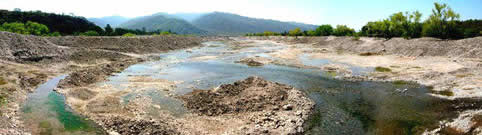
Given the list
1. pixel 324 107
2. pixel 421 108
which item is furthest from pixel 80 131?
pixel 421 108

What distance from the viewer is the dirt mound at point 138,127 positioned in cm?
1448

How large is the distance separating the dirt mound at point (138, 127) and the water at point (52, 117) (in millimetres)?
884

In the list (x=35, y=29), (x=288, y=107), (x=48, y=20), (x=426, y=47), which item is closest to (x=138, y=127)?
(x=288, y=107)

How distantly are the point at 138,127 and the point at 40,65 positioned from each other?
26665 millimetres

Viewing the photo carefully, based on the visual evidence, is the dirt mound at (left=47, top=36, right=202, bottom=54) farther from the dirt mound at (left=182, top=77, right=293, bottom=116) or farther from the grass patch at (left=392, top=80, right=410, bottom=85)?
the grass patch at (left=392, top=80, right=410, bottom=85)

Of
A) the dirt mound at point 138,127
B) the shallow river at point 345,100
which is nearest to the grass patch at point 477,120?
the shallow river at point 345,100

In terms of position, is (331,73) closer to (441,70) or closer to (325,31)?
(441,70)

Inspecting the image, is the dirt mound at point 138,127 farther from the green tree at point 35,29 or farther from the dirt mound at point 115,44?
the green tree at point 35,29

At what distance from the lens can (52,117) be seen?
672 inches

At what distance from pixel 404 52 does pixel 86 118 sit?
52266mm

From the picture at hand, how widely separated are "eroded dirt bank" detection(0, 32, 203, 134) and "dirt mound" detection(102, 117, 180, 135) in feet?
14.9

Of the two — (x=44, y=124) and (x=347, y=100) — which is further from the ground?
(x=347, y=100)

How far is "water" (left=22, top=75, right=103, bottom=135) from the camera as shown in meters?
15.1

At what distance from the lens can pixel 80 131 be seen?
49.2 feet
